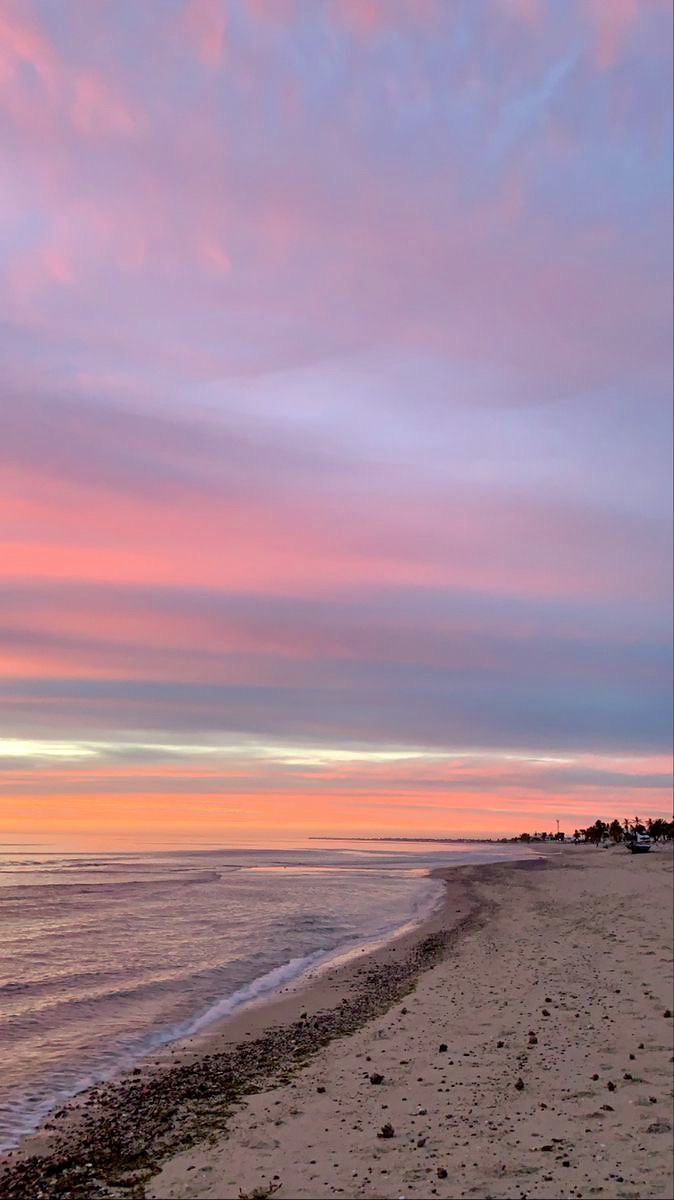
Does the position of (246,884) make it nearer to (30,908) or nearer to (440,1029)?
(30,908)

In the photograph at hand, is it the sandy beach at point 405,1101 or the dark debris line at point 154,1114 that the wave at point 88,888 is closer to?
the sandy beach at point 405,1101

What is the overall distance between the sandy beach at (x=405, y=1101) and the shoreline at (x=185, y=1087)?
0.14ft

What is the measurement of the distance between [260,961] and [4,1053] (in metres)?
12.2

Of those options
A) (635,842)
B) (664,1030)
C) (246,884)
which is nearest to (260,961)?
(664,1030)

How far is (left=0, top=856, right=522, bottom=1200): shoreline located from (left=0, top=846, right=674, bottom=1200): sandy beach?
44 millimetres

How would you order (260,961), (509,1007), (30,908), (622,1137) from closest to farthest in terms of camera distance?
(622,1137), (509,1007), (260,961), (30,908)

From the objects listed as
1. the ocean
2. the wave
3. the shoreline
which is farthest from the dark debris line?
the wave

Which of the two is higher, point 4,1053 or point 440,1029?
point 440,1029

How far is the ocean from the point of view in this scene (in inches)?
620

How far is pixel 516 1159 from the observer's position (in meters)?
9.55

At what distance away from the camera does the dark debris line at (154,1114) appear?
9.47 meters

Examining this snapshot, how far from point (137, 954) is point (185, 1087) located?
16.1m

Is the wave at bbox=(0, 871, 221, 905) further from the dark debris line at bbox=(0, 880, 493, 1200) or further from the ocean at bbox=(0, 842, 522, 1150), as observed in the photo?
the dark debris line at bbox=(0, 880, 493, 1200)

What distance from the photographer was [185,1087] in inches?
513
